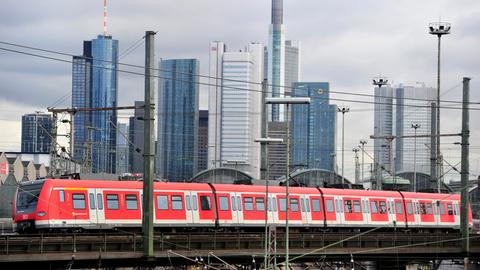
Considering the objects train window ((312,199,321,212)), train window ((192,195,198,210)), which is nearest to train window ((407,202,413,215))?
train window ((312,199,321,212))

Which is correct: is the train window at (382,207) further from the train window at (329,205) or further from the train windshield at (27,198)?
the train windshield at (27,198)

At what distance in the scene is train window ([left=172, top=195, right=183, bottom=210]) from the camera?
58.7m

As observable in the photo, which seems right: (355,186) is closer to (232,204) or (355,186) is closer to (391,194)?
(391,194)

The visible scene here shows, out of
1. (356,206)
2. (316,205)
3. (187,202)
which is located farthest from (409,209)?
(187,202)

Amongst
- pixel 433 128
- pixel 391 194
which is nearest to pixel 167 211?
pixel 391 194

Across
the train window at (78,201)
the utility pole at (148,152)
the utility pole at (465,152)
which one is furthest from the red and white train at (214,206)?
the utility pole at (465,152)

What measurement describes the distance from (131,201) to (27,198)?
18.9 ft

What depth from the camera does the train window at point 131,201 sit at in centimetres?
5641

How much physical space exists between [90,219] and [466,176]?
22654mm

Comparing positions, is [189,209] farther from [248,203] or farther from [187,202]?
[248,203]

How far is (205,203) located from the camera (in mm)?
60781

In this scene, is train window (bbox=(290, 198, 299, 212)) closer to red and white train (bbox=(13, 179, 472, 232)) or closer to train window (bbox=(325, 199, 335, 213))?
red and white train (bbox=(13, 179, 472, 232))

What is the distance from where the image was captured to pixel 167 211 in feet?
191

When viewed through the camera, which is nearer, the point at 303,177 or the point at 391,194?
the point at 391,194
